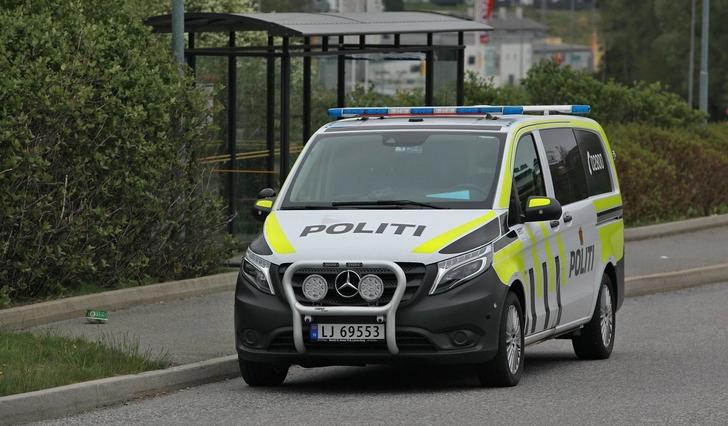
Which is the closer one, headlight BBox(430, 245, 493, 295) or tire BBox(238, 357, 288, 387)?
headlight BBox(430, 245, 493, 295)

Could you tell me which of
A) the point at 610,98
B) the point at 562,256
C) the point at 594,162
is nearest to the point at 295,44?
the point at 594,162

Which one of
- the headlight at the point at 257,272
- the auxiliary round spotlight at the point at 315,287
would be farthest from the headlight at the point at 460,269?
the headlight at the point at 257,272

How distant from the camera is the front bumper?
10828mm

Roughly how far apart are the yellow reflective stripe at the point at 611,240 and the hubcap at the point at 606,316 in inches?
10.9

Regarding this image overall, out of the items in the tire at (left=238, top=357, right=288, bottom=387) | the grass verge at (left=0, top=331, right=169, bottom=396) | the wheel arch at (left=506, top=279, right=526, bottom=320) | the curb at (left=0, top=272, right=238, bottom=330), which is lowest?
the curb at (left=0, top=272, right=238, bottom=330)

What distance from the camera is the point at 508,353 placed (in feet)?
37.4

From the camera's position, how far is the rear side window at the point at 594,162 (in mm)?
13836

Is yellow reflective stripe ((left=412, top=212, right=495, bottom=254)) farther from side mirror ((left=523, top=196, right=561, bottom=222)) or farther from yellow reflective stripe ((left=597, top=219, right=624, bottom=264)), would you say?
yellow reflective stripe ((left=597, top=219, right=624, bottom=264))

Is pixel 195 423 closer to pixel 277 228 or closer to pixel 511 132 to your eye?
pixel 277 228

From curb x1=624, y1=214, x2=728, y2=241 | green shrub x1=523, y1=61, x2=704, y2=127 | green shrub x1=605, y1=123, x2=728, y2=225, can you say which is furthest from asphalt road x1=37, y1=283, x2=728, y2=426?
green shrub x1=523, y1=61, x2=704, y2=127

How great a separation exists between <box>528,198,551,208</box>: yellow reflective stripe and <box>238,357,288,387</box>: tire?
1.91 meters

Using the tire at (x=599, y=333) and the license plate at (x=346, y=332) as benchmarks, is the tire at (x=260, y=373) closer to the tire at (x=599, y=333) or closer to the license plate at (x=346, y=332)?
the license plate at (x=346, y=332)

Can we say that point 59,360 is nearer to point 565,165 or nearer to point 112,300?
point 565,165

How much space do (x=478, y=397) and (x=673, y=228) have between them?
16064 mm
